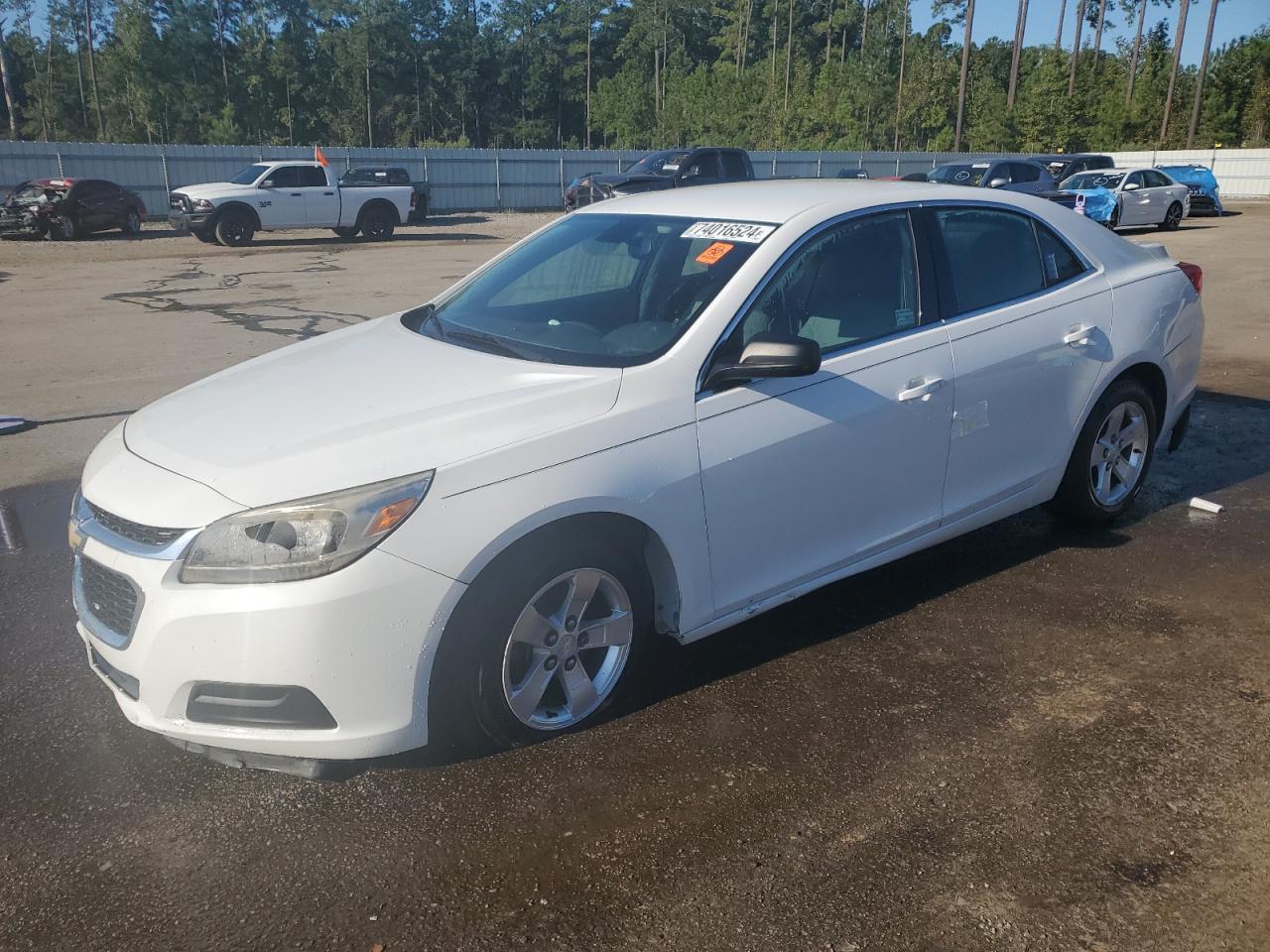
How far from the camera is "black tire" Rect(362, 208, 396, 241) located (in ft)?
84.1

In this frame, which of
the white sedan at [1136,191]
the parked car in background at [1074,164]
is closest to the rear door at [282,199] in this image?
A: the white sedan at [1136,191]

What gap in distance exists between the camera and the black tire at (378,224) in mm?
25625

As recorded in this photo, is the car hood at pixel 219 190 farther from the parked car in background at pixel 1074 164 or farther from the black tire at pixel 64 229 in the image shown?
the parked car in background at pixel 1074 164

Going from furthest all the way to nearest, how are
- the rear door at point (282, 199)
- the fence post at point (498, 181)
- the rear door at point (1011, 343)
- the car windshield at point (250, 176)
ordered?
1. the fence post at point (498, 181)
2. the car windshield at point (250, 176)
3. the rear door at point (282, 199)
4. the rear door at point (1011, 343)

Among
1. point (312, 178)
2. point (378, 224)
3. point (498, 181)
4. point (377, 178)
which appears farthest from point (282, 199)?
point (498, 181)

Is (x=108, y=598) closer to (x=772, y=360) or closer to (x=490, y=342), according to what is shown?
(x=490, y=342)

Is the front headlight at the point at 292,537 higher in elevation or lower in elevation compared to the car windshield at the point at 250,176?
lower

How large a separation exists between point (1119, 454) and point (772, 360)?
8.43ft

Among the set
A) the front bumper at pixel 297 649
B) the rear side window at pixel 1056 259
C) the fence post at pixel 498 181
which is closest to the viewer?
the front bumper at pixel 297 649

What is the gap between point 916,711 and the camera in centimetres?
361

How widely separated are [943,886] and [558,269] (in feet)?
9.13

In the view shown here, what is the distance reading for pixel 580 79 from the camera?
99500mm

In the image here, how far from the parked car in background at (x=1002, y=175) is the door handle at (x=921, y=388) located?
62.9 ft

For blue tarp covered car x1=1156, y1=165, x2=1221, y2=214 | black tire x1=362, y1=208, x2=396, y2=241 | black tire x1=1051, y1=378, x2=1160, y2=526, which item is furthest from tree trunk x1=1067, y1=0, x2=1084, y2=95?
black tire x1=1051, y1=378, x2=1160, y2=526
